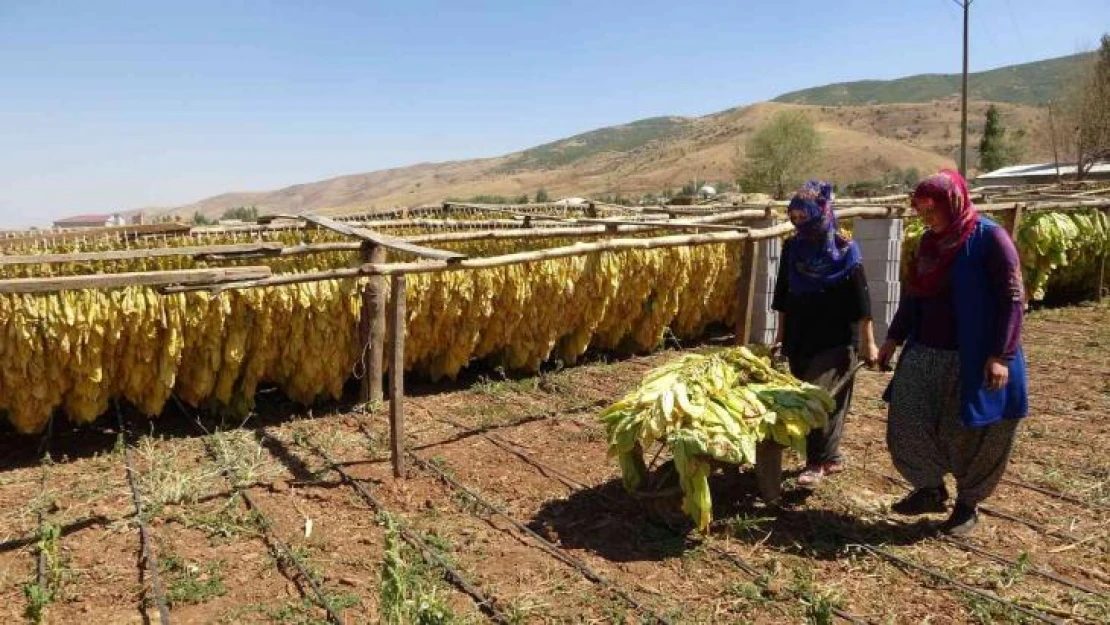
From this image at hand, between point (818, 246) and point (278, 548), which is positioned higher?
point (818, 246)

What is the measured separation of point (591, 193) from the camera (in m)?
76.9

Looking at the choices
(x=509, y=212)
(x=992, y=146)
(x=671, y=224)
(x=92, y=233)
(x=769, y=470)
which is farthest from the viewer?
(x=992, y=146)

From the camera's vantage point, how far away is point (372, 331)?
6.19 m

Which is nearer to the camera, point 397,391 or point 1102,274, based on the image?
point 397,391

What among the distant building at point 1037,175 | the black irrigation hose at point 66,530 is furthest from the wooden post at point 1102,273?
the distant building at point 1037,175

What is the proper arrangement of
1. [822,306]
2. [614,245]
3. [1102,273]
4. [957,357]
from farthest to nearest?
[1102,273], [614,245], [822,306], [957,357]

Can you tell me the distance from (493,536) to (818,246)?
2448 millimetres

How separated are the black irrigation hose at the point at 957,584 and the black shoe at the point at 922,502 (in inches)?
17.0

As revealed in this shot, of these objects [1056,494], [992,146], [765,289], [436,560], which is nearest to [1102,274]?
[765,289]

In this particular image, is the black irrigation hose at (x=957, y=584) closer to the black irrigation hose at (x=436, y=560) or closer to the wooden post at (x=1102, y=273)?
the black irrigation hose at (x=436, y=560)

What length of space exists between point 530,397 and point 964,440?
12.7ft

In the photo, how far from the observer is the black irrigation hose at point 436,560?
335 cm

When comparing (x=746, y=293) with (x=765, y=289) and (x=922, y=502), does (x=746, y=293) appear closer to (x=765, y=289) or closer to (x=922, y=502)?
(x=765, y=289)

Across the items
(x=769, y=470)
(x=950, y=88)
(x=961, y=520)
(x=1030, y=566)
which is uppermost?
(x=950, y=88)
